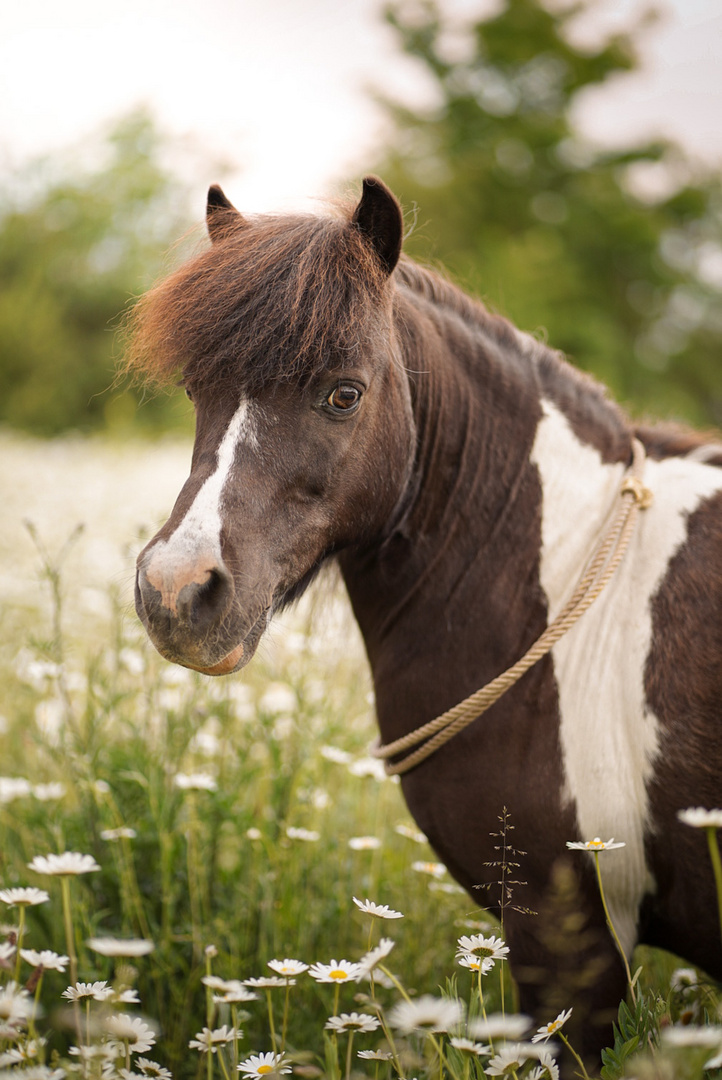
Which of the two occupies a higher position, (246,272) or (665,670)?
(246,272)

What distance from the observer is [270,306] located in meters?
1.89

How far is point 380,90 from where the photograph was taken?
24.0 meters

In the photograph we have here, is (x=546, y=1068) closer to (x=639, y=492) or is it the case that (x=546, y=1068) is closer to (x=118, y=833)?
(x=639, y=492)

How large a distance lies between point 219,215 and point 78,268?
995 inches

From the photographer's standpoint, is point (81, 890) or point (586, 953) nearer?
point (586, 953)

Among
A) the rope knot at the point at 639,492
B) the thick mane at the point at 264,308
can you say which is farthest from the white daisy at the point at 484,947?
the thick mane at the point at 264,308

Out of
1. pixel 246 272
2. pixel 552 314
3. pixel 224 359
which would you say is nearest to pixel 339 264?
pixel 246 272

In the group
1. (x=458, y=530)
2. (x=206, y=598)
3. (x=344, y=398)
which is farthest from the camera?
(x=458, y=530)

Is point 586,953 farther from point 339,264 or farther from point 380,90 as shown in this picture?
point 380,90

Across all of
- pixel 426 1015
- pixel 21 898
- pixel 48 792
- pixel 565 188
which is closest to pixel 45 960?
pixel 21 898

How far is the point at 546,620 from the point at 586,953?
0.86m

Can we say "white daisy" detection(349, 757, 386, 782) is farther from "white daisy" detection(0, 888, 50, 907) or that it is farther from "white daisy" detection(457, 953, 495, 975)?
"white daisy" detection(0, 888, 50, 907)

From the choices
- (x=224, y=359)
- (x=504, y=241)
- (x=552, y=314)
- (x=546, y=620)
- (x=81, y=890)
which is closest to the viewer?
(x=224, y=359)

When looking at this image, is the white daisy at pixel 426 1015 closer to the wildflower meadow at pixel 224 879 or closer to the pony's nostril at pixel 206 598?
the wildflower meadow at pixel 224 879
